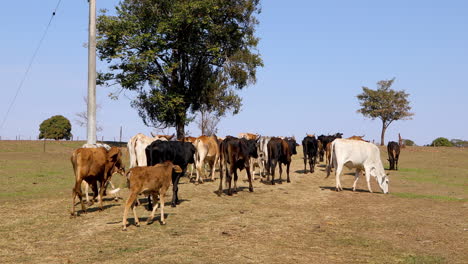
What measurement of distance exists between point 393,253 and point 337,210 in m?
5.27

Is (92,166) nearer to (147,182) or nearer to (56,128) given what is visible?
(147,182)

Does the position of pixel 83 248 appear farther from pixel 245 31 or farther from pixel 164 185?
pixel 245 31

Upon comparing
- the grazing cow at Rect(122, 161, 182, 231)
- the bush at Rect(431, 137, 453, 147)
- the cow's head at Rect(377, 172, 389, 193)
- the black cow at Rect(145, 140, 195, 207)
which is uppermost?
the bush at Rect(431, 137, 453, 147)

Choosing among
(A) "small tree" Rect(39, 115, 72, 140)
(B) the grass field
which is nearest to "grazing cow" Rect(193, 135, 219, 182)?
(B) the grass field

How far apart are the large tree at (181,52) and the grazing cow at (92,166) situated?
27642mm

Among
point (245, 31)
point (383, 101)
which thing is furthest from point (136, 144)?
point (383, 101)

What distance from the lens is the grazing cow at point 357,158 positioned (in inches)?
765

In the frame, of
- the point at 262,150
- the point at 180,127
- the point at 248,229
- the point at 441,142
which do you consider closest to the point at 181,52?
the point at 180,127

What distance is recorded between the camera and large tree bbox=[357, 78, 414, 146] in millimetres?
81875

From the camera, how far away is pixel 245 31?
46250 millimetres

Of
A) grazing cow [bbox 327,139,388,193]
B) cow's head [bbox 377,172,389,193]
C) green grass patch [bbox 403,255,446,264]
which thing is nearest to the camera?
green grass patch [bbox 403,255,446,264]

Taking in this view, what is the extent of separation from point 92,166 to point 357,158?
11.1 meters

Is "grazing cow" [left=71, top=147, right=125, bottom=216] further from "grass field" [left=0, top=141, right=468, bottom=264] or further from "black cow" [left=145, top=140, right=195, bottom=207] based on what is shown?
"black cow" [left=145, top=140, right=195, bottom=207]

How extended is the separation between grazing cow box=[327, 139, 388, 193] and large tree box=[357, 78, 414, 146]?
6356 cm
